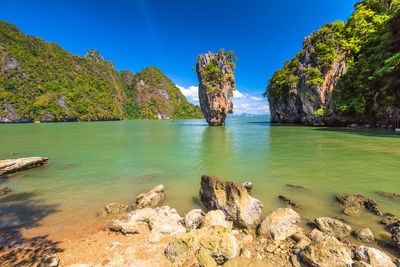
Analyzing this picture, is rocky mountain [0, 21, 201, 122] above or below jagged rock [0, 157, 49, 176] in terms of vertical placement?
above

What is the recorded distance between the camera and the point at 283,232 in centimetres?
390

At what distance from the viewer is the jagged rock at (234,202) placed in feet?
15.1

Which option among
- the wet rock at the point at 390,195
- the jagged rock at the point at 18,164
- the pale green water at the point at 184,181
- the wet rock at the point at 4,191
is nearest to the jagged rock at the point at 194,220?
the pale green water at the point at 184,181

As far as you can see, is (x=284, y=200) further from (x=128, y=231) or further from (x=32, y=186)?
(x=32, y=186)

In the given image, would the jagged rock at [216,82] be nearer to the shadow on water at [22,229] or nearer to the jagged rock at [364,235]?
the shadow on water at [22,229]

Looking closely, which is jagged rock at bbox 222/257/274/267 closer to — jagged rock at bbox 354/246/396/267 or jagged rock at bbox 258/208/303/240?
jagged rock at bbox 258/208/303/240

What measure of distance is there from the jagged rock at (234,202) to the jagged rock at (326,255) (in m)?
1.56

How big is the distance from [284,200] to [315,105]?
40.9m

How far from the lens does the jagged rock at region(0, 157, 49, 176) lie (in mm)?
8773

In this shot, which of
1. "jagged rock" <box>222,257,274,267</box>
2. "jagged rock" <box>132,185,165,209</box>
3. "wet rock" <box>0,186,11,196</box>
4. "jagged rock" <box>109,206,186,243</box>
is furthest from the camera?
"wet rock" <box>0,186,11,196</box>

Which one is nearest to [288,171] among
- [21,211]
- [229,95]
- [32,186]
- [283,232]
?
[283,232]

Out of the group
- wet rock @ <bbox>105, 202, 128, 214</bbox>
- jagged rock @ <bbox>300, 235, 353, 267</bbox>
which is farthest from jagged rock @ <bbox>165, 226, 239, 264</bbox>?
wet rock @ <bbox>105, 202, 128, 214</bbox>

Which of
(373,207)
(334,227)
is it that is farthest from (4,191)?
(373,207)

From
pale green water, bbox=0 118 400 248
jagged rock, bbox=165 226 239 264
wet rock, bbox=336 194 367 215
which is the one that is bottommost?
pale green water, bbox=0 118 400 248
